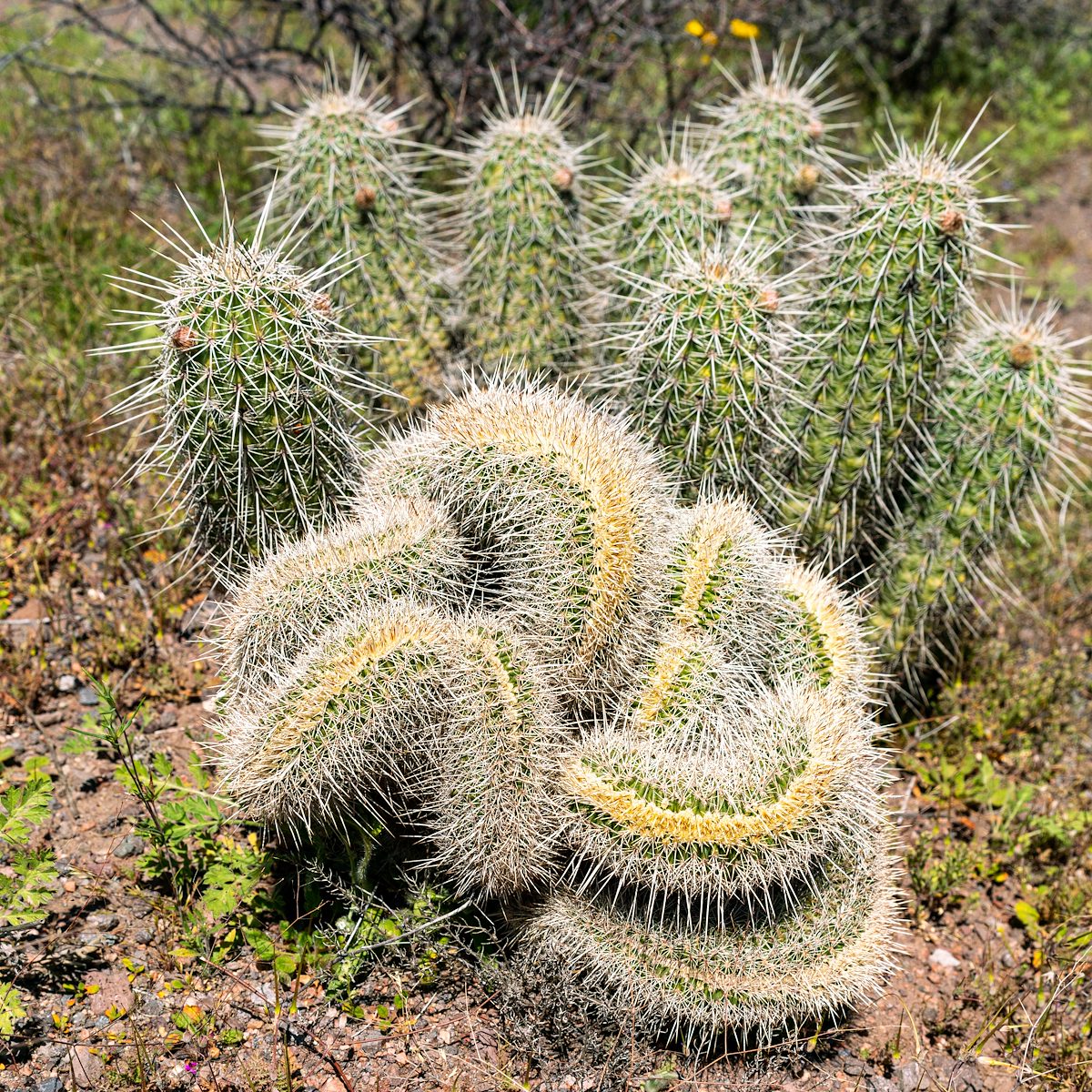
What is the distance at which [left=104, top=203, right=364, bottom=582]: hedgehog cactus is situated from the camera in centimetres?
314

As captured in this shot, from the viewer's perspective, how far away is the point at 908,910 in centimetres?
347

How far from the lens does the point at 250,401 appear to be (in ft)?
10.5

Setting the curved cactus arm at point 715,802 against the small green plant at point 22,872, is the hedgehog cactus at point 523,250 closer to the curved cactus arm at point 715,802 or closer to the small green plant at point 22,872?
the curved cactus arm at point 715,802

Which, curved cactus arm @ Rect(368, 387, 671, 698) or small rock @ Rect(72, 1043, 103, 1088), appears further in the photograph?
curved cactus arm @ Rect(368, 387, 671, 698)

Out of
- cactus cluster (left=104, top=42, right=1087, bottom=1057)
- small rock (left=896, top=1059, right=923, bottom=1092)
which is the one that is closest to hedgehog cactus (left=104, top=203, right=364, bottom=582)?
cactus cluster (left=104, top=42, right=1087, bottom=1057)

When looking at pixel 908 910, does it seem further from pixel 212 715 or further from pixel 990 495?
pixel 212 715

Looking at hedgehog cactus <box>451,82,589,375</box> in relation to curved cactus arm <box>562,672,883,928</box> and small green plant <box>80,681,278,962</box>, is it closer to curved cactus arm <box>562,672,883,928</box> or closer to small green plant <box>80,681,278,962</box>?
curved cactus arm <box>562,672,883,928</box>

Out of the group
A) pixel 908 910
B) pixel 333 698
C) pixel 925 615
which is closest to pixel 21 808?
pixel 333 698

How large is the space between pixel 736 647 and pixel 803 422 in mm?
972

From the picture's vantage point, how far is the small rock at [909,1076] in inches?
115

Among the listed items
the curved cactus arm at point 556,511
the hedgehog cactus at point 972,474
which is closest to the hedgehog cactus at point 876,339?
the hedgehog cactus at point 972,474

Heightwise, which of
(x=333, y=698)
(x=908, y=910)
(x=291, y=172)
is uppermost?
(x=291, y=172)

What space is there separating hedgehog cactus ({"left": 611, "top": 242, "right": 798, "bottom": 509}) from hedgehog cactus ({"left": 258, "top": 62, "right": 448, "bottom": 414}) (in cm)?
91

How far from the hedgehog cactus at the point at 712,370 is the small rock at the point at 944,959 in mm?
1591
